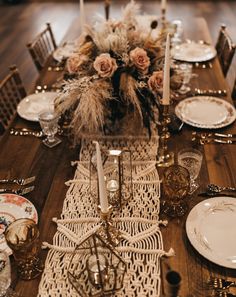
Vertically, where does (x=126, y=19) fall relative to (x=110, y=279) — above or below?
above

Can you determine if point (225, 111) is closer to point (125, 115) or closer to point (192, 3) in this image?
point (125, 115)

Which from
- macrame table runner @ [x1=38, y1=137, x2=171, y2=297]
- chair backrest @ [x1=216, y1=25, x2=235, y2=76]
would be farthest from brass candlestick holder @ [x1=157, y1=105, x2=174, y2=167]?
chair backrest @ [x1=216, y1=25, x2=235, y2=76]

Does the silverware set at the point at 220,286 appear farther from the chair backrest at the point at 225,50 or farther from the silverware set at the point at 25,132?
the chair backrest at the point at 225,50

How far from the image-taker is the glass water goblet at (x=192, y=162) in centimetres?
125

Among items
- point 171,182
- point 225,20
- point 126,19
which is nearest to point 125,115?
point 171,182

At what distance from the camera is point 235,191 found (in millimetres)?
1223

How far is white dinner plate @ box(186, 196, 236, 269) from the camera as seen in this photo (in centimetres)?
100

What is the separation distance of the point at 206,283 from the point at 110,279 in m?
0.26

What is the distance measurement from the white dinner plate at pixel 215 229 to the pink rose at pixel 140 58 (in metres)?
0.56

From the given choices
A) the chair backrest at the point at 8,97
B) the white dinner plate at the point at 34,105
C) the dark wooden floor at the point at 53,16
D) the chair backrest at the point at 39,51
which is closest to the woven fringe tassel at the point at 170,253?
the white dinner plate at the point at 34,105

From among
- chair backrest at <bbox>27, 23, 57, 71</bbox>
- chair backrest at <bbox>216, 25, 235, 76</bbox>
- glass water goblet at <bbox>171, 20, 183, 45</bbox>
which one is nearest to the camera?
chair backrest at <bbox>216, 25, 235, 76</bbox>

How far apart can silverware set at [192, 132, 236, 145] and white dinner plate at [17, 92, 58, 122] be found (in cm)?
70

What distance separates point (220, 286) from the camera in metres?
0.94

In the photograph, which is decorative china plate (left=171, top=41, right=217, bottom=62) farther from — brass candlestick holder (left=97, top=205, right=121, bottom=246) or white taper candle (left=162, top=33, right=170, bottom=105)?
brass candlestick holder (left=97, top=205, right=121, bottom=246)
